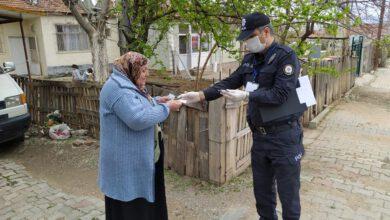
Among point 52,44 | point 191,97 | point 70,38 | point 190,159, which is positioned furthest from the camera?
point 70,38

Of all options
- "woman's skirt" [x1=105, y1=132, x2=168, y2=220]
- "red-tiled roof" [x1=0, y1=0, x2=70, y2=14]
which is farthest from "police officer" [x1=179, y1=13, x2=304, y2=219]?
"red-tiled roof" [x1=0, y1=0, x2=70, y2=14]

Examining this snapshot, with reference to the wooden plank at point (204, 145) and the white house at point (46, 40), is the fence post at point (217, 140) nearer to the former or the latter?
the wooden plank at point (204, 145)

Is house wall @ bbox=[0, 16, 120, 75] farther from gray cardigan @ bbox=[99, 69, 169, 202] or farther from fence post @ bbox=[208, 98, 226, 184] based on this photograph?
gray cardigan @ bbox=[99, 69, 169, 202]

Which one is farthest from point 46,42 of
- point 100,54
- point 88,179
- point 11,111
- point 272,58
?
point 272,58

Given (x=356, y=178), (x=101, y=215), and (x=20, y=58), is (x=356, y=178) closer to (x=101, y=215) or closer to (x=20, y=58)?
(x=101, y=215)

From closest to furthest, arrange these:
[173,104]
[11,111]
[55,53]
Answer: [173,104], [11,111], [55,53]

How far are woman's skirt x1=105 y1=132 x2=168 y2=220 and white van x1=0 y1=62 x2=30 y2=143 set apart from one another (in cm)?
353

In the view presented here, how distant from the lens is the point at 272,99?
2600 mm

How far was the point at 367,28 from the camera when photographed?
7.16 metres

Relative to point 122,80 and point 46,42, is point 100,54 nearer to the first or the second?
point 122,80

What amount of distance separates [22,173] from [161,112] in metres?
3.58

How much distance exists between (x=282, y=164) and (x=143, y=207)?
→ 4.02ft

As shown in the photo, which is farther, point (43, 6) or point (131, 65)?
point (43, 6)

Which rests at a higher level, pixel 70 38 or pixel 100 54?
pixel 70 38
